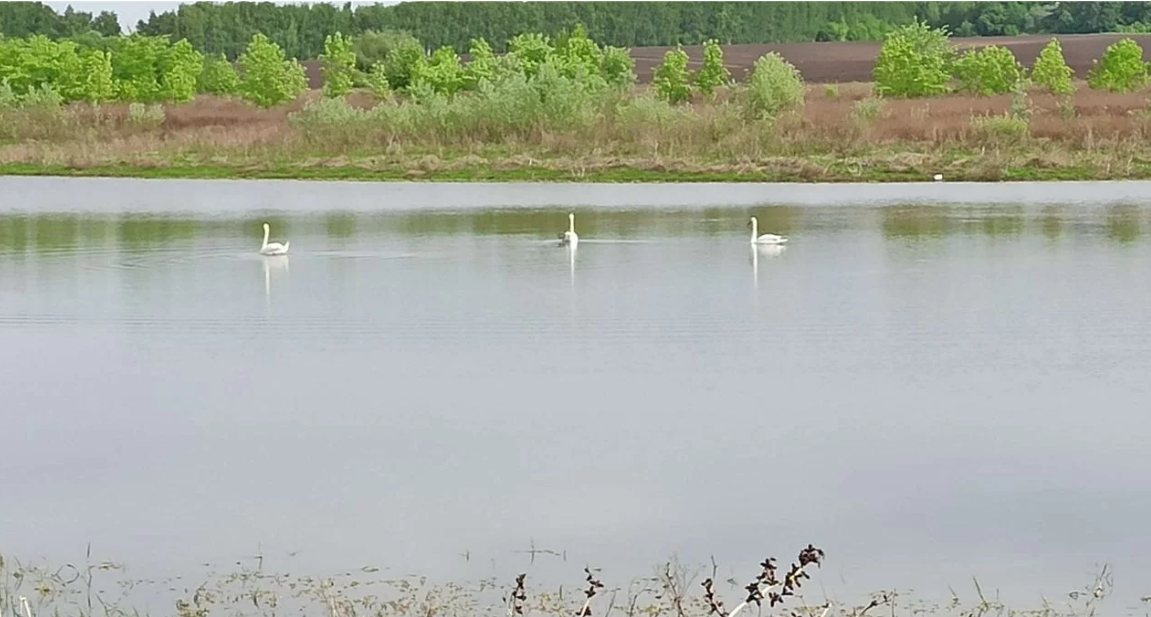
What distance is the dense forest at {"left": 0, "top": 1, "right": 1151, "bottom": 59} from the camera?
10081 centimetres

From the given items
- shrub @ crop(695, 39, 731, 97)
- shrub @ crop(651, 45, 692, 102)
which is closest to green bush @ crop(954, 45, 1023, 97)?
shrub @ crop(695, 39, 731, 97)

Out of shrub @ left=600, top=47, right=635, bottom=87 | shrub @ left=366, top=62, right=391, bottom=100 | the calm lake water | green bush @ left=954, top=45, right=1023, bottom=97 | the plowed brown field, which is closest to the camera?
the calm lake water

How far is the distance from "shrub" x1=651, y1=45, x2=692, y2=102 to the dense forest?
141 feet

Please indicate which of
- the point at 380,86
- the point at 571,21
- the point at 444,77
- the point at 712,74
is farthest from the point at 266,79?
the point at 571,21

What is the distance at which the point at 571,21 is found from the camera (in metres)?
117

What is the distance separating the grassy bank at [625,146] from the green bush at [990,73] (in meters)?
13.2

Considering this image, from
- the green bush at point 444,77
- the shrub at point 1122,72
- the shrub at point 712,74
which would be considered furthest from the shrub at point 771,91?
the shrub at point 712,74

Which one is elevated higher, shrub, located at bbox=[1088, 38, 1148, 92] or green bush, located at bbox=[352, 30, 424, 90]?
green bush, located at bbox=[352, 30, 424, 90]

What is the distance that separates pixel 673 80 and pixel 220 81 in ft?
53.2

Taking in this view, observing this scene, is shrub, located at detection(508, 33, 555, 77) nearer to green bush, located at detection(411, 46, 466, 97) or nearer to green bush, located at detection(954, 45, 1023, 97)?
green bush, located at detection(411, 46, 466, 97)

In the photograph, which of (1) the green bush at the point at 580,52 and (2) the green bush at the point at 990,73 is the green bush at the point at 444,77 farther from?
(2) the green bush at the point at 990,73

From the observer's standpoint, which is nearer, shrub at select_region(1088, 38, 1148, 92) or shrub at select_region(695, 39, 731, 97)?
shrub at select_region(1088, 38, 1148, 92)

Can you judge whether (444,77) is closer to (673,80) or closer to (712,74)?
(673,80)

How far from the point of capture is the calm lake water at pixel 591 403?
25.9 ft
